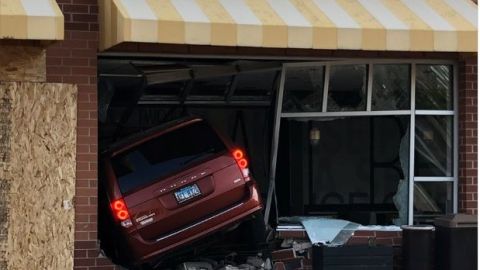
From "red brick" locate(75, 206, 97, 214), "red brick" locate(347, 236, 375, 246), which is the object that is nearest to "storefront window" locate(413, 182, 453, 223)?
"red brick" locate(347, 236, 375, 246)

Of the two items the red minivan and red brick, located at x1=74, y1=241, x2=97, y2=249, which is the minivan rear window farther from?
red brick, located at x1=74, y1=241, x2=97, y2=249

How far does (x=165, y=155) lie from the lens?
9312 mm

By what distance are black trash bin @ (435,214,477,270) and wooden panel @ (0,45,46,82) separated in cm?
457

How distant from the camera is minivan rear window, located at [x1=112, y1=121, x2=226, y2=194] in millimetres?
9133

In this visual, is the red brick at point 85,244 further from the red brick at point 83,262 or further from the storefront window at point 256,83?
the storefront window at point 256,83

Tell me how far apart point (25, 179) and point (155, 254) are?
1781 millimetres

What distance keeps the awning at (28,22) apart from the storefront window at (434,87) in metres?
4.55

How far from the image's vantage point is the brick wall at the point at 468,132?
979cm

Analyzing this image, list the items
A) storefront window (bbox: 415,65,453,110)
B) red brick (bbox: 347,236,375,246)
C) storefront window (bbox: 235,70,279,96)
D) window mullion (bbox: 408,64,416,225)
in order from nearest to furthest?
Result: red brick (bbox: 347,236,375,246) < window mullion (bbox: 408,64,416,225) < storefront window (bbox: 415,65,453,110) < storefront window (bbox: 235,70,279,96)

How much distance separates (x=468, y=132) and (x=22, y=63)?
16.9ft

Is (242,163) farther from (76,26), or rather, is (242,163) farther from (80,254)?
(76,26)

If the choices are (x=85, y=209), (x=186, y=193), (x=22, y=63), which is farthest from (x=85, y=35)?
(x=186, y=193)

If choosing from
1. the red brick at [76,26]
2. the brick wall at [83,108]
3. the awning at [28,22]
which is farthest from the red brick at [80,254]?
the awning at [28,22]

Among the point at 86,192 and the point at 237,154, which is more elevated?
the point at 237,154
